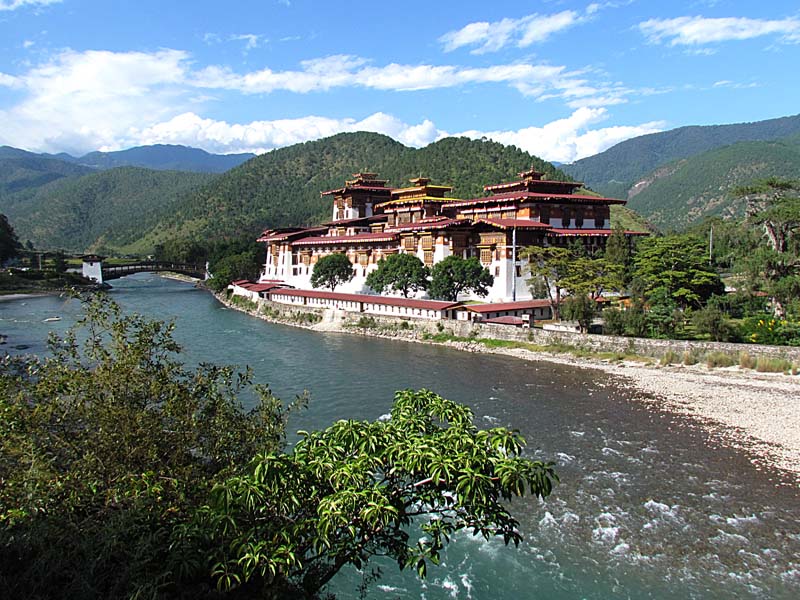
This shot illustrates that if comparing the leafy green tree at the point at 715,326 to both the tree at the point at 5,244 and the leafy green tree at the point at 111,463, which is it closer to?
the leafy green tree at the point at 111,463

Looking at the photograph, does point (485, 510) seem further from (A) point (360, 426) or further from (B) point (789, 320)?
(B) point (789, 320)

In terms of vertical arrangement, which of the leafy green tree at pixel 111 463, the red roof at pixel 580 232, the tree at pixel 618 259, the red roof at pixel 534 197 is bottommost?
the leafy green tree at pixel 111 463

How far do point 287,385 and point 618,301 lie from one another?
2489 cm

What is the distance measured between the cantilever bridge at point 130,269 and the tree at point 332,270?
43682 mm

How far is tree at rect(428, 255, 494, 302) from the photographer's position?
156ft

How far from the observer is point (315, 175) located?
165 metres

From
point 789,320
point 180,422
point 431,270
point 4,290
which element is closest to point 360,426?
point 180,422

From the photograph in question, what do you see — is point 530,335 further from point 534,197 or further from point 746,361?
point 534,197

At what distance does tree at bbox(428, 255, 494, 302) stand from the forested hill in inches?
1922

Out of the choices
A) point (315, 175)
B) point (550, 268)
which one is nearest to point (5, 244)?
point (315, 175)

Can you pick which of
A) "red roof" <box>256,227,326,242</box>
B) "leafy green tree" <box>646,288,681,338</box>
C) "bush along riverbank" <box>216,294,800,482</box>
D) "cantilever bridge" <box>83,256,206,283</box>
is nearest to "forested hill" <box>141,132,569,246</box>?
"cantilever bridge" <box>83,256,206,283</box>

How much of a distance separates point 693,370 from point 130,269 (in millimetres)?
85024

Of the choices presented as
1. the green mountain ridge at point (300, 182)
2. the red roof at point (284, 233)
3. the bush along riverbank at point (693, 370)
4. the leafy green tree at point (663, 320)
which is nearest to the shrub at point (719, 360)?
the bush along riverbank at point (693, 370)

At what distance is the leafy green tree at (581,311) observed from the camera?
37.7 meters
